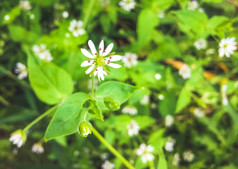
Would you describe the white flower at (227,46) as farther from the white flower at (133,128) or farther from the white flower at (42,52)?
the white flower at (42,52)

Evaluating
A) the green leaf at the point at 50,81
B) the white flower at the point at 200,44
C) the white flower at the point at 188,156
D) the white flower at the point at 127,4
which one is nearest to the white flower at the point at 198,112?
the white flower at the point at 188,156

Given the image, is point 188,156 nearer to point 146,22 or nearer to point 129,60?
point 129,60

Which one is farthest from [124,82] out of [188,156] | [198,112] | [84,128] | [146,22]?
[188,156]

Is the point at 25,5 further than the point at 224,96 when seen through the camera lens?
No

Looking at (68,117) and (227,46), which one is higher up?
(227,46)

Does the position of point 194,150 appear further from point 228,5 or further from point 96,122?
point 228,5

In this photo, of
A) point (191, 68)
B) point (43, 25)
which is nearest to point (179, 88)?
point (191, 68)

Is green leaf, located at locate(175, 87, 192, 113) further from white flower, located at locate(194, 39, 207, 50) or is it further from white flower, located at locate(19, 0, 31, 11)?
white flower, located at locate(19, 0, 31, 11)
